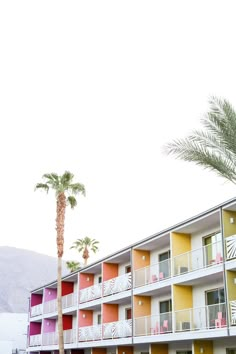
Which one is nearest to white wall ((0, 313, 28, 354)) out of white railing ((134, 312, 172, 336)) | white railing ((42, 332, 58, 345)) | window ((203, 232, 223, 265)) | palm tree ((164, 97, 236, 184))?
white railing ((42, 332, 58, 345))

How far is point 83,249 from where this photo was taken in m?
62.5

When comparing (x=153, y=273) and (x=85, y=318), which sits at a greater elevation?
(x=153, y=273)

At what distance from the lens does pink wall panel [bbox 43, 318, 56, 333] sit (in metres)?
46.8

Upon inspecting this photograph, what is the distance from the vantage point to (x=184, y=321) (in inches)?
1051

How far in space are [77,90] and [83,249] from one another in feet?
127

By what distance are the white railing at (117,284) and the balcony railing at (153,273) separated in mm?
971

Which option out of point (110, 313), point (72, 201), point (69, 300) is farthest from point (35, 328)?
point (72, 201)

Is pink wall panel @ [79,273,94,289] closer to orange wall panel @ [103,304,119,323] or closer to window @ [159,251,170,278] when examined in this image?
orange wall panel @ [103,304,119,323]

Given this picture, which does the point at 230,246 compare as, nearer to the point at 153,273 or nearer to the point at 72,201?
the point at 153,273

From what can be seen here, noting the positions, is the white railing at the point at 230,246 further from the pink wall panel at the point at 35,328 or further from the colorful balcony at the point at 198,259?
the pink wall panel at the point at 35,328

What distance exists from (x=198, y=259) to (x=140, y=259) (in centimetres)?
674

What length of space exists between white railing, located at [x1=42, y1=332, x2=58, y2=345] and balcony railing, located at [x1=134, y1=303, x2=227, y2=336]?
14278 mm

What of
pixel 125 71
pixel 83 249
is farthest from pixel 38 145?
pixel 83 249

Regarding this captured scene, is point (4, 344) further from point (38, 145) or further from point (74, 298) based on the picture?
point (38, 145)
